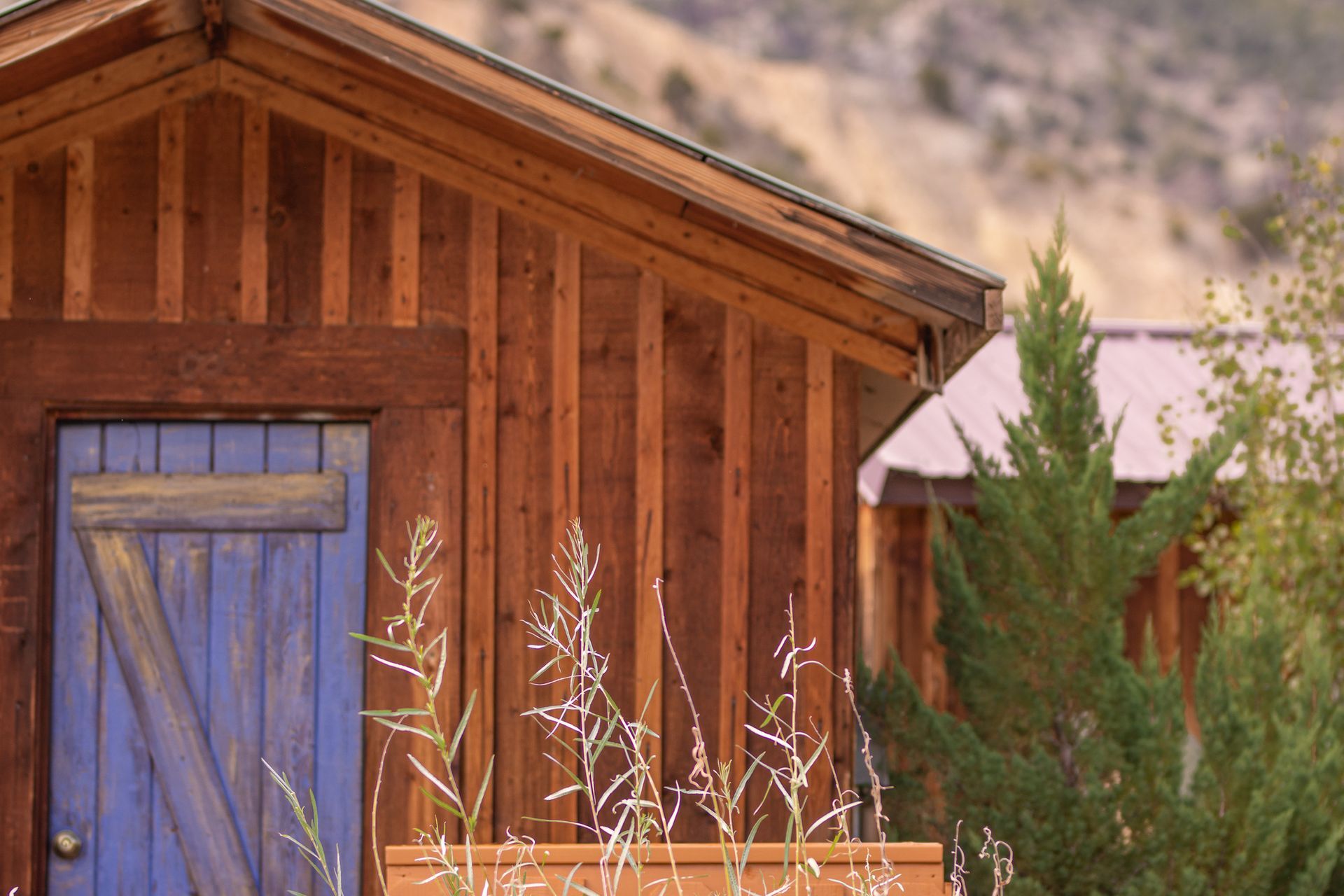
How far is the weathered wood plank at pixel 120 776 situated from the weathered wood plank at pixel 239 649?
0.45 feet

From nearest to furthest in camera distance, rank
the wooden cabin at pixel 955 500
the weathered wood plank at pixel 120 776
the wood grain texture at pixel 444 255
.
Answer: the weathered wood plank at pixel 120 776 → the wood grain texture at pixel 444 255 → the wooden cabin at pixel 955 500

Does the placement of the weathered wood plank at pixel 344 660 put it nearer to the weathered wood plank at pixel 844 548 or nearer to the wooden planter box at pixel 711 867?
the wooden planter box at pixel 711 867

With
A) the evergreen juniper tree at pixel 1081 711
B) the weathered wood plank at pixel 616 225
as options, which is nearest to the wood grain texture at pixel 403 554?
the weathered wood plank at pixel 616 225

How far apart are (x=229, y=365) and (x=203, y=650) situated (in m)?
0.96

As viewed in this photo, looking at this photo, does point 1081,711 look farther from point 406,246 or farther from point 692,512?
point 406,246

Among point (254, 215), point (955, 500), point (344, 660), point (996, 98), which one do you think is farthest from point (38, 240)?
point (996, 98)

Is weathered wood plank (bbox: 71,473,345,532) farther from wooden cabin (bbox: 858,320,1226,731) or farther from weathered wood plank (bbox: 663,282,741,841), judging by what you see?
wooden cabin (bbox: 858,320,1226,731)

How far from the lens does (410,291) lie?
15.7 feet

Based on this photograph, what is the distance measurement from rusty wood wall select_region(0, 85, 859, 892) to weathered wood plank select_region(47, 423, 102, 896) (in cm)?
42

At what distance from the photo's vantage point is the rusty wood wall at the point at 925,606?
368 inches

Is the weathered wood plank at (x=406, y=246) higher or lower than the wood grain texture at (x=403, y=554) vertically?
higher

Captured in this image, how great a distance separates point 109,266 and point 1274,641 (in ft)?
15.8

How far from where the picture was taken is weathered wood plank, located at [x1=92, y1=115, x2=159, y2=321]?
467 centimetres

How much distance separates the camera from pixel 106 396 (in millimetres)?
4605
